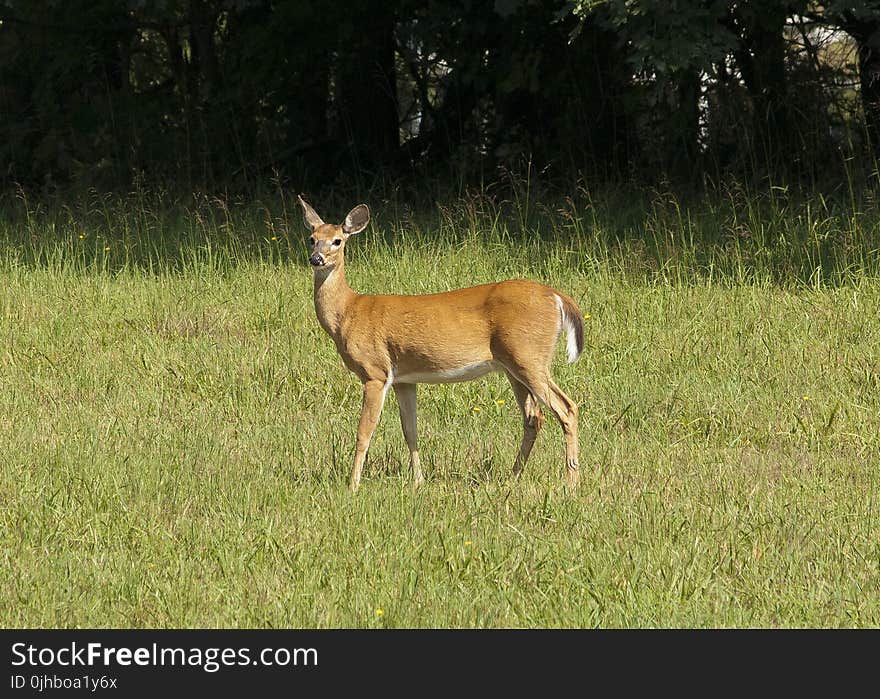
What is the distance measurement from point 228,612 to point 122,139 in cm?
1026

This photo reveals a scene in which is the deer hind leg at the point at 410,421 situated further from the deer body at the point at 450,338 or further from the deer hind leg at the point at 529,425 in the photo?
the deer hind leg at the point at 529,425

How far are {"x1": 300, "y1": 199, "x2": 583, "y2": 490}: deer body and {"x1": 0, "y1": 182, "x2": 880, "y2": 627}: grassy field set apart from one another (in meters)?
0.35

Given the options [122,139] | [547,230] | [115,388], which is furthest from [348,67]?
[115,388]

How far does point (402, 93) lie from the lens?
14.9m

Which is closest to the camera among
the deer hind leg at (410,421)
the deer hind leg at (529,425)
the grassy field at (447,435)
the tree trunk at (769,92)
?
the grassy field at (447,435)

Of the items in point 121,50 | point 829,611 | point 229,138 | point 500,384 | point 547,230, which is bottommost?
point 829,611

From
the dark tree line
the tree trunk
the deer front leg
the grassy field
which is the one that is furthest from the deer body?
the tree trunk

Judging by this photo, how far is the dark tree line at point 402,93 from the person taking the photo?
11359 mm

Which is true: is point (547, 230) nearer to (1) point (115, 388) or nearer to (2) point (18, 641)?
(1) point (115, 388)

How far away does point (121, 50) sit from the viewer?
14422 millimetres

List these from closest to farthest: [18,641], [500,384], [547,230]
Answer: [18,641] < [500,384] < [547,230]

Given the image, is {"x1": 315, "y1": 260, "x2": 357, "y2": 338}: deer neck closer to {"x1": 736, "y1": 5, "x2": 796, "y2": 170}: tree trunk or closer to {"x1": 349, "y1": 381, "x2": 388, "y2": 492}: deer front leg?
{"x1": 349, "y1": 381, "x2": 388, "y2": 492}: deer front leg

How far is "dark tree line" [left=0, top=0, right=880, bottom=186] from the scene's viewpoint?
37.3 feet

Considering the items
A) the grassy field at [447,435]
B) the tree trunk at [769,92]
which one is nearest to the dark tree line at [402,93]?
the tree trunk at [769,92]
